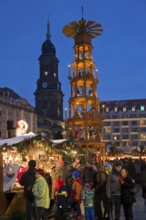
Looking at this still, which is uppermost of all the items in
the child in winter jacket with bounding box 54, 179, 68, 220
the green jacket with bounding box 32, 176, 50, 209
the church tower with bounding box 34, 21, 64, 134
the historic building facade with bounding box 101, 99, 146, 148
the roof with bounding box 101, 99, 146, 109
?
the church tower with bounding box 34, 21, 64, 134

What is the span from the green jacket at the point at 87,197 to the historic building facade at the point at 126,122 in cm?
8873

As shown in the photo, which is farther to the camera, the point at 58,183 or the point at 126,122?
the point at 126,122

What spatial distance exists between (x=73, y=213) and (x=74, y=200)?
230 cm

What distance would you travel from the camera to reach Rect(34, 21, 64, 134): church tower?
121 metres

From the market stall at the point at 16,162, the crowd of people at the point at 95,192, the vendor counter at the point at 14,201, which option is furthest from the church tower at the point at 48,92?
the crowd of people at the point at 95,192

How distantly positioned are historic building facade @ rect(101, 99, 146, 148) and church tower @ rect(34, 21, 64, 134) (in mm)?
23577

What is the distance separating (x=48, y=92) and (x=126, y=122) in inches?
1138

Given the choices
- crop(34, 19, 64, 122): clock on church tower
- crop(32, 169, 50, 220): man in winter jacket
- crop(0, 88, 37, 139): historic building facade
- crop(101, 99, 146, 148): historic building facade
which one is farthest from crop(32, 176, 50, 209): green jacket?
crop(34, 19, 64, 122): clock on church tower

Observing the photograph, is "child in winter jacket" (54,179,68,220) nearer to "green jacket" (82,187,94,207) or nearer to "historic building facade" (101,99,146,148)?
"green jacket" (82,187,94,207)

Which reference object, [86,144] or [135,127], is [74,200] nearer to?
[86,144]

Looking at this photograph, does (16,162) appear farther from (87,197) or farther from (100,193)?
(87,197)

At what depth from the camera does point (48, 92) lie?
4732 inches

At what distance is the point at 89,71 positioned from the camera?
1129 inches

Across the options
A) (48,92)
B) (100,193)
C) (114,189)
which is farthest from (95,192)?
(48,92)
